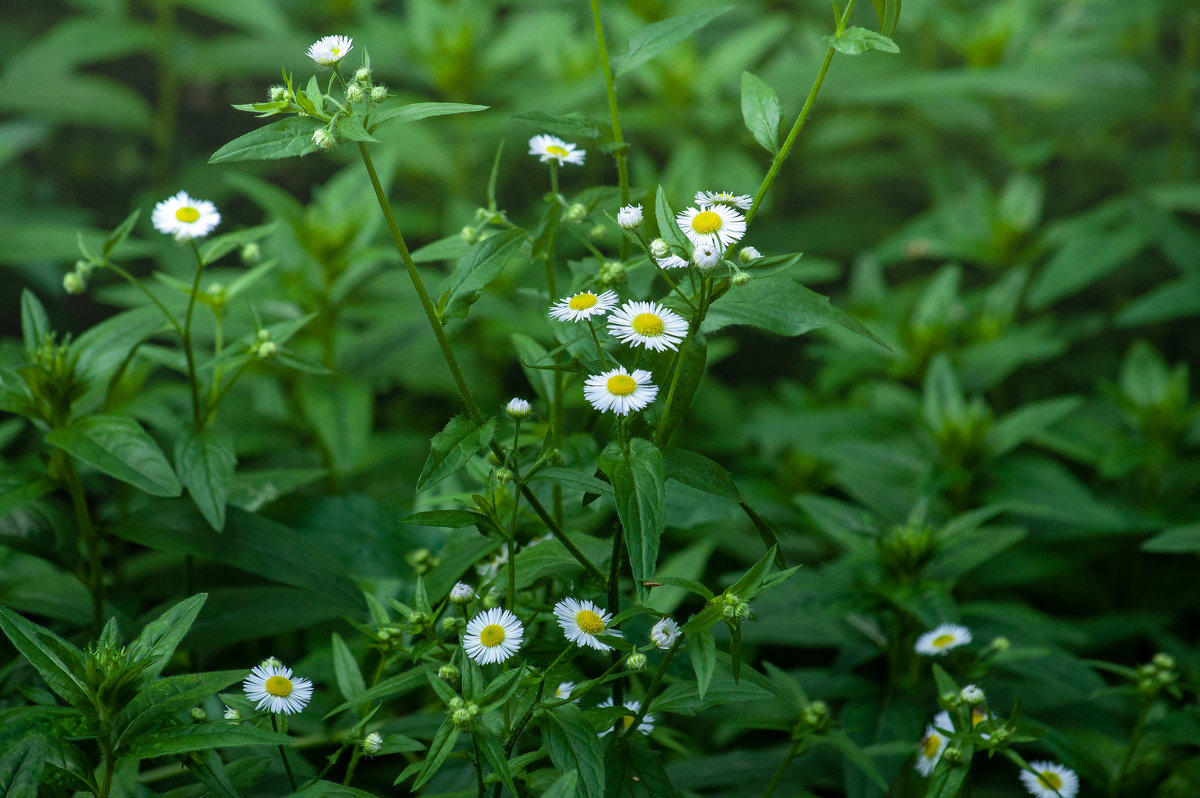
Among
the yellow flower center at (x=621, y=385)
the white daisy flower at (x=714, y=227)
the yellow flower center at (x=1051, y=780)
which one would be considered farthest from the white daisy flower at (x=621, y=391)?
the yellow flower center at (x=1051, y=780)

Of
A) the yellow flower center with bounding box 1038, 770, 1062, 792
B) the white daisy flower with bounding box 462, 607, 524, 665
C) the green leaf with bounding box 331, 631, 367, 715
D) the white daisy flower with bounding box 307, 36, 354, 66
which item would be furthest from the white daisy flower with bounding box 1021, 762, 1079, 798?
the white daisy flower with bounding box 307, 36, 354, 66

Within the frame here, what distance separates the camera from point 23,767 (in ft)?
2.35

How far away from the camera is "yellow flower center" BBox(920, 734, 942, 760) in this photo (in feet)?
3.18

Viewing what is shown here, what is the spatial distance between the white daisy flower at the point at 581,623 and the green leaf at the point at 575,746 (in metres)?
0.06

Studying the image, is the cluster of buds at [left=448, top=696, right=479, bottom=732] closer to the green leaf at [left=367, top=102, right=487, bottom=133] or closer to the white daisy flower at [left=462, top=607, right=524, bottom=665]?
the white daisy flower at [left=462, top=607, right=524, bottom=665]

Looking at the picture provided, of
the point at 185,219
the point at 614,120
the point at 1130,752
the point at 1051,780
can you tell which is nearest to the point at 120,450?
the point at 185,219

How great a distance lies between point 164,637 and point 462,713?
0.29 m

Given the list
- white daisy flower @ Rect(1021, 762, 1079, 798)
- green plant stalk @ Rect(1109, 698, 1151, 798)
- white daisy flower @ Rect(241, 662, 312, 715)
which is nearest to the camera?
white daisy flower @ Rect(241, 662, 312, 715)

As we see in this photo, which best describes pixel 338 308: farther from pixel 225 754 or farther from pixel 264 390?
pixel 225 754

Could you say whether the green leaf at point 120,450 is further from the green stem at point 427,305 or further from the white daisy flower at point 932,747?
the white daisy flower at point 932,747

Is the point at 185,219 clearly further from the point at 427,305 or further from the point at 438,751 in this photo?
the point at 438,751

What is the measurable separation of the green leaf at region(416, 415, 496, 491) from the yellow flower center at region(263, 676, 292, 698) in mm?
215

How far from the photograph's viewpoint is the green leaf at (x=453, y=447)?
2.35 ft

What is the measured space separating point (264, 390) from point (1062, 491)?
4.09ft
